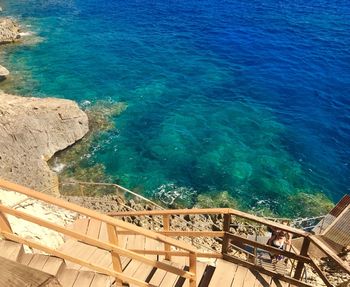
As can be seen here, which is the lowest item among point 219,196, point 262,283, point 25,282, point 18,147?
point 219,196

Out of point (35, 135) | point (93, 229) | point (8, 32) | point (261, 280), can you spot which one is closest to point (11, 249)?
point (261, 280)

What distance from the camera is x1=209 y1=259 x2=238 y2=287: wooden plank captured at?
8.19 m

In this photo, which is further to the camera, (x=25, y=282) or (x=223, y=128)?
(x=223, y=128)

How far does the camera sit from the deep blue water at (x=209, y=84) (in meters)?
25.2

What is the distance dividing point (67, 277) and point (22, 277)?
13.9 ft

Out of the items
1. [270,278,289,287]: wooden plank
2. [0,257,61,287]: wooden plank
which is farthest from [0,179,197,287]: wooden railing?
[0,257,61,287]: wooden plank

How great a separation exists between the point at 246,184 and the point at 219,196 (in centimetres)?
202

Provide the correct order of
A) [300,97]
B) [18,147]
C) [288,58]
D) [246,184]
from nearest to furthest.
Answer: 1. [18,147]
2. [246,184]
3. [300,97]
4. [288,58]

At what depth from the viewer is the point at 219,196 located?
912 inches

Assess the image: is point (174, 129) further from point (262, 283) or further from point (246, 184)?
point (262, 283)

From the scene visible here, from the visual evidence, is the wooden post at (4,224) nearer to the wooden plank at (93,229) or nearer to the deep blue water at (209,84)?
the wooden plank at (93,229)

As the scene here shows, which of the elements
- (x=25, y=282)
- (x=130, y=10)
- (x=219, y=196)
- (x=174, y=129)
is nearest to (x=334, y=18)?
(x=130, y=10)

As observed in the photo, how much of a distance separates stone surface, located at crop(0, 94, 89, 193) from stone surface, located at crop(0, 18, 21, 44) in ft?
62.3

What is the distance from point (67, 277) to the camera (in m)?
7.16
